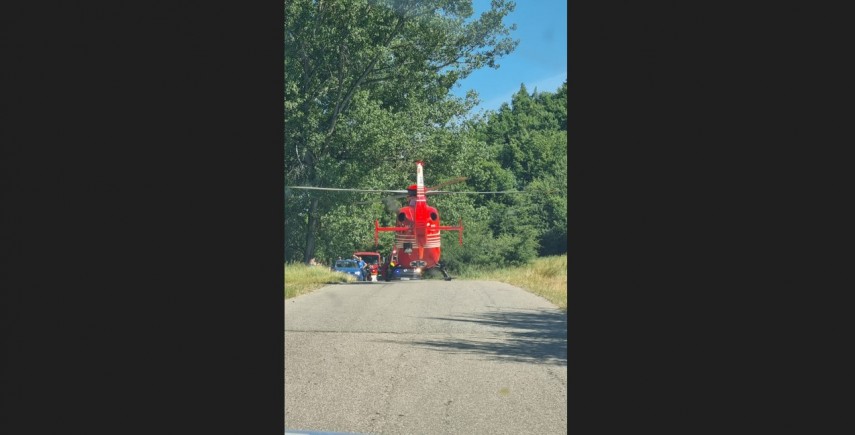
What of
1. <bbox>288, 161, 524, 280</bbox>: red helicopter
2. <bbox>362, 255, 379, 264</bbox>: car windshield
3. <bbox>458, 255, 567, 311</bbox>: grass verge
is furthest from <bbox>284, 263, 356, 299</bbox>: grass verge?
<bbox>458, 255, 567, 311</bbox>: grass verge

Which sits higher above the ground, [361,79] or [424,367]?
[361,79]

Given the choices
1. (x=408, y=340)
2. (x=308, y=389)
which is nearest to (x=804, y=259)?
(x=308, y=389)

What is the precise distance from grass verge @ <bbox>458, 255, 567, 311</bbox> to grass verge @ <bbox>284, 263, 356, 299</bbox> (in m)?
2.37

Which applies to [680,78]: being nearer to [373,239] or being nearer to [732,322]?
[732,322]

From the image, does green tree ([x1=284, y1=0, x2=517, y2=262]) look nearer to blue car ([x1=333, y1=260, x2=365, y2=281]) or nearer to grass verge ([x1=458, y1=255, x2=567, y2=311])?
blue car ([x1=333, y1=260, x2=365, y2=281])

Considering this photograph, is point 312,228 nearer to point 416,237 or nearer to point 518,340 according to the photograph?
point 416,237

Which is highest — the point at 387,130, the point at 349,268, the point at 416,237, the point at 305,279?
the point at 387,130

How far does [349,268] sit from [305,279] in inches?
125

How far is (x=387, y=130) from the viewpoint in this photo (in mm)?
13320

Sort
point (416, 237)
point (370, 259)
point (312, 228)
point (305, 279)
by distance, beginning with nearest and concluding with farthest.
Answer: point (305, 279) < point (416, 237) < point (312, 228) < point (370, 259)

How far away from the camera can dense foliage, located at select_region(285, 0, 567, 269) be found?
1257 centimetres

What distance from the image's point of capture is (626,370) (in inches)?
24.4

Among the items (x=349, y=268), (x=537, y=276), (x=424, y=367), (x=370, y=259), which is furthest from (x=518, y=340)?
(x=370, y=259)

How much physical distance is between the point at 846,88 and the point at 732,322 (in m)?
0.18
